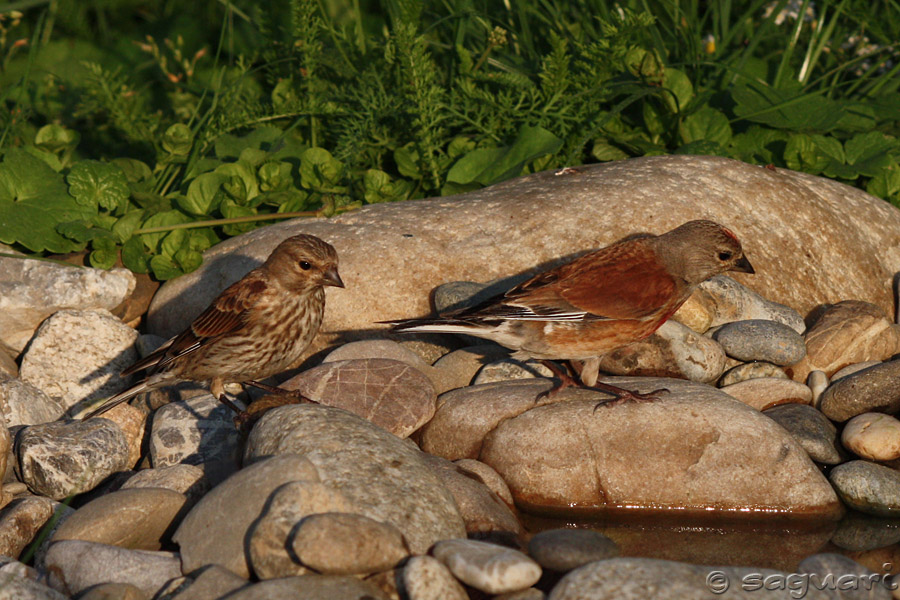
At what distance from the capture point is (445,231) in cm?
630

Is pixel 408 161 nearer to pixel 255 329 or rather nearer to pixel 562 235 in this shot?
pixel 562 235

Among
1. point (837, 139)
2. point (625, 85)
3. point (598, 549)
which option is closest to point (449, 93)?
point (625, 85)

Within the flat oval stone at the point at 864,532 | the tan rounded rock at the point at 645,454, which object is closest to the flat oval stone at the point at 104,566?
the tan rounded rock at the point at 645,454

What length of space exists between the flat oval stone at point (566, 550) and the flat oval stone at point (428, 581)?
51cm

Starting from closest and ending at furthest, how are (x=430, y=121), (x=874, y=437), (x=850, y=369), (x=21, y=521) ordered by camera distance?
(x=21, y=521), (x=874, y=437), (x=850, y=369), (x=430, y=121)

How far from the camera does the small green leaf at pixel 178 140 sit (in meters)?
6.77

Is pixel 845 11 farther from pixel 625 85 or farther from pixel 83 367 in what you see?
pixel 83 367

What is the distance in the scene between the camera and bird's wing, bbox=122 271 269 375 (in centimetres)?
509

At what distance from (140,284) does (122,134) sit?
6.93ft

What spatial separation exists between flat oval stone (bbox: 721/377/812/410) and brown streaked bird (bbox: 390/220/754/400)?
2.33 ft

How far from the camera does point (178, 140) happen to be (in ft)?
22.3

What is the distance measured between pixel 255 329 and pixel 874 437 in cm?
320

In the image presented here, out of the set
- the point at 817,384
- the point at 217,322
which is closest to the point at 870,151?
the point at 817,384

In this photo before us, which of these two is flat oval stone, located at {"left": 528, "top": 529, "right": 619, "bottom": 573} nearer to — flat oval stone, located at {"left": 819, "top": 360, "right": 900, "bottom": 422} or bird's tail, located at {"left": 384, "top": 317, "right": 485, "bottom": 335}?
bird's tail, located at {"left": 384, "top": 317, "right": 485, "bottom": 335}
